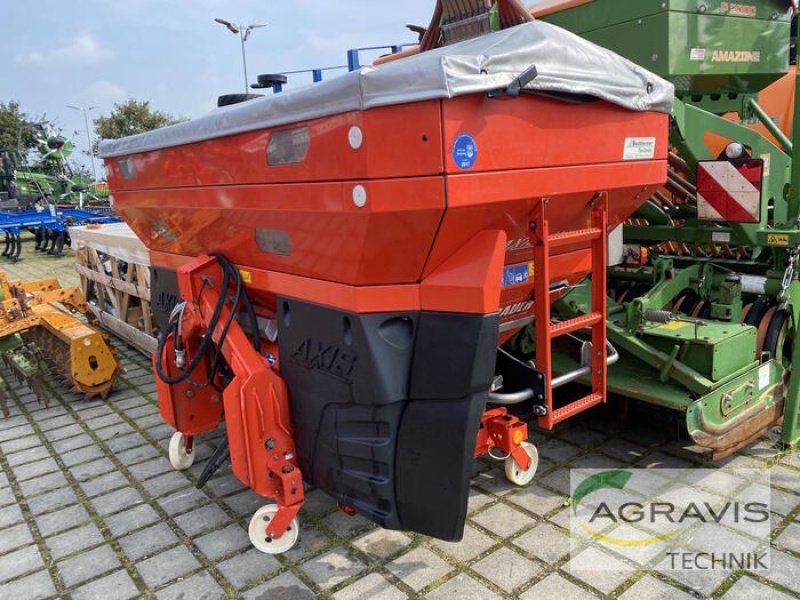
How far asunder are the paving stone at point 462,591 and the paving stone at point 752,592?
2.91ft

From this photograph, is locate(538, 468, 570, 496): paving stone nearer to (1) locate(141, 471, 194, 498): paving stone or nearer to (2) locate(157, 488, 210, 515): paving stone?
(2) locate(157, 488, 210, 515): paving stone

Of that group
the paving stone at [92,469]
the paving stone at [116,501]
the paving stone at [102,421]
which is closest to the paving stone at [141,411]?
the paving stone at [102,421]

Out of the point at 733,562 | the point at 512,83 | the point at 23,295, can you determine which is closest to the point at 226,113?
the point at 512,83

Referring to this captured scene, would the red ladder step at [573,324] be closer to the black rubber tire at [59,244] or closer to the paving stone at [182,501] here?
the paving stone at [182,501]

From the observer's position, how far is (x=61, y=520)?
3.18 meters

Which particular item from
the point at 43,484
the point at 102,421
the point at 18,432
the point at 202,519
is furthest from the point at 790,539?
the point at 18,432

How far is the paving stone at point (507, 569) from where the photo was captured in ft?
8.22

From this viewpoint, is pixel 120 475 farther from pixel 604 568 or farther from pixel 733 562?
pixel 733 562

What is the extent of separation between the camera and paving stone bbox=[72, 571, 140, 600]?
2.58 metres

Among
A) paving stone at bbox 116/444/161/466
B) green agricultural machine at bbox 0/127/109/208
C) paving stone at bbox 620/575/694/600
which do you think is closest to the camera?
paving stone at bbox 620/575/694/600

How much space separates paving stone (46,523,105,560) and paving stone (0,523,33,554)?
119mm

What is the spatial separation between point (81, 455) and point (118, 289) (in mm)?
2618

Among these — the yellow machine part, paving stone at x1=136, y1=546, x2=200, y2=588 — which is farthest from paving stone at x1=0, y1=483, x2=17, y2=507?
the yellow machine part

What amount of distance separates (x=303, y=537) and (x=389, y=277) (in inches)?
56.4
